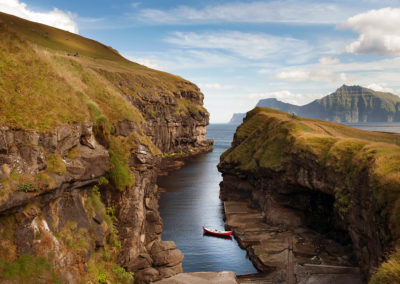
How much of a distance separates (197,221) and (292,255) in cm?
2690

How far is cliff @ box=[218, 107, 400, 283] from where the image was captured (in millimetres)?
31375

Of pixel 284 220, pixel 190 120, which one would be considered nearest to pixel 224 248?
pixel 284 220

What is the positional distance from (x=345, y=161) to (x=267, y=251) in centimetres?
1862

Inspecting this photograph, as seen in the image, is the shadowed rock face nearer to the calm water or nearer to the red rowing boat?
the calm water

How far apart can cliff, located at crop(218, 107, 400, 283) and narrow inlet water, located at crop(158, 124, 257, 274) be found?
873 centimetres

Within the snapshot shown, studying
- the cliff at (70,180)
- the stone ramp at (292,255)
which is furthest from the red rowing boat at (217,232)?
the cliff at (70,180)

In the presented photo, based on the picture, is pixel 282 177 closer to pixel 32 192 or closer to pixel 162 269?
pixel 162 269

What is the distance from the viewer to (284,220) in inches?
2431

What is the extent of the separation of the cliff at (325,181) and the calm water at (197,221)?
856cm

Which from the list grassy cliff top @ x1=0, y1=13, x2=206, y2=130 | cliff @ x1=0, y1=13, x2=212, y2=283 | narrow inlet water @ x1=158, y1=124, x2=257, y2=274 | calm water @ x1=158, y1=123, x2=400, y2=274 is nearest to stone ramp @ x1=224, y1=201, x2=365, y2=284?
narrow inlet water @ x1=158, y1=124, x2=257, y2=274

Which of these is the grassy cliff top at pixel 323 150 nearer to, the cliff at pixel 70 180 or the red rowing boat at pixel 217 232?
the red rowing boat at pixel 217 232

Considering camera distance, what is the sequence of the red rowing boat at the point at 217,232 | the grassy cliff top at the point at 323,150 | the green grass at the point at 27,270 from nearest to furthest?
the green grass at the point at 27,270, the grassy cliff top at the point at 323,150, the red rowing boat at the point at 217,232

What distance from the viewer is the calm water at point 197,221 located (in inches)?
2083

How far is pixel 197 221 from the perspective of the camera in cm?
7250
